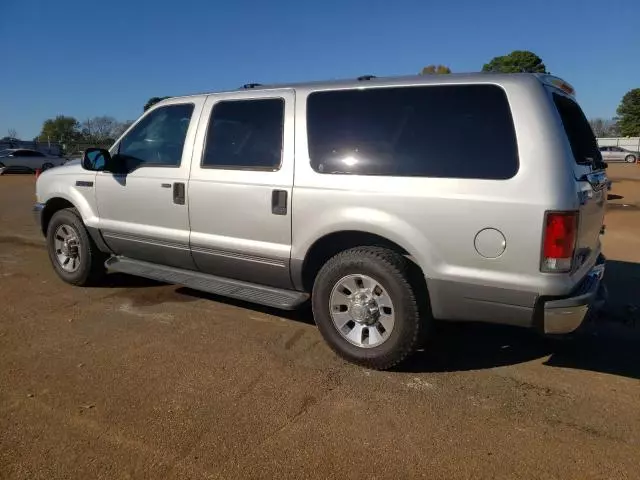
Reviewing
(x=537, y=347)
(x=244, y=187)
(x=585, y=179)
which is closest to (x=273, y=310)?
(x=244, y=187)

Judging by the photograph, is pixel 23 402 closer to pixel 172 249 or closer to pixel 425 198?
pixel 172 249

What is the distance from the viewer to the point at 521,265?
10.1 ft

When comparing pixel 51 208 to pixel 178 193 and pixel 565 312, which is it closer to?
pixel 178 193

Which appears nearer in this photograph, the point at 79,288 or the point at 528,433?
the point at 528,433

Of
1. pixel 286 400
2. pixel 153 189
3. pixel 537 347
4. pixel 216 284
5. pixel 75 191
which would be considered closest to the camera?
pixel 286 400

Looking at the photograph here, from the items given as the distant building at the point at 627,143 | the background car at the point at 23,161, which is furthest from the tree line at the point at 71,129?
the distant building at the point at 627,143

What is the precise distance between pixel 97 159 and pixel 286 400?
3262 mm

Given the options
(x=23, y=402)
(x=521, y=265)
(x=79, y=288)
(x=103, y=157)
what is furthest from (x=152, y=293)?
(x=521, y=265)

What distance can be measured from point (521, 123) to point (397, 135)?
805 millimetres

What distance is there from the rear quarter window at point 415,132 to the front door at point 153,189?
140 centimetres

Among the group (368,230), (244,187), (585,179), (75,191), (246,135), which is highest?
(246,135)

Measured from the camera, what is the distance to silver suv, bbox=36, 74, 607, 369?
309 cm

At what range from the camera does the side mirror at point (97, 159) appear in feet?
16.5

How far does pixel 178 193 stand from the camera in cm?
454
